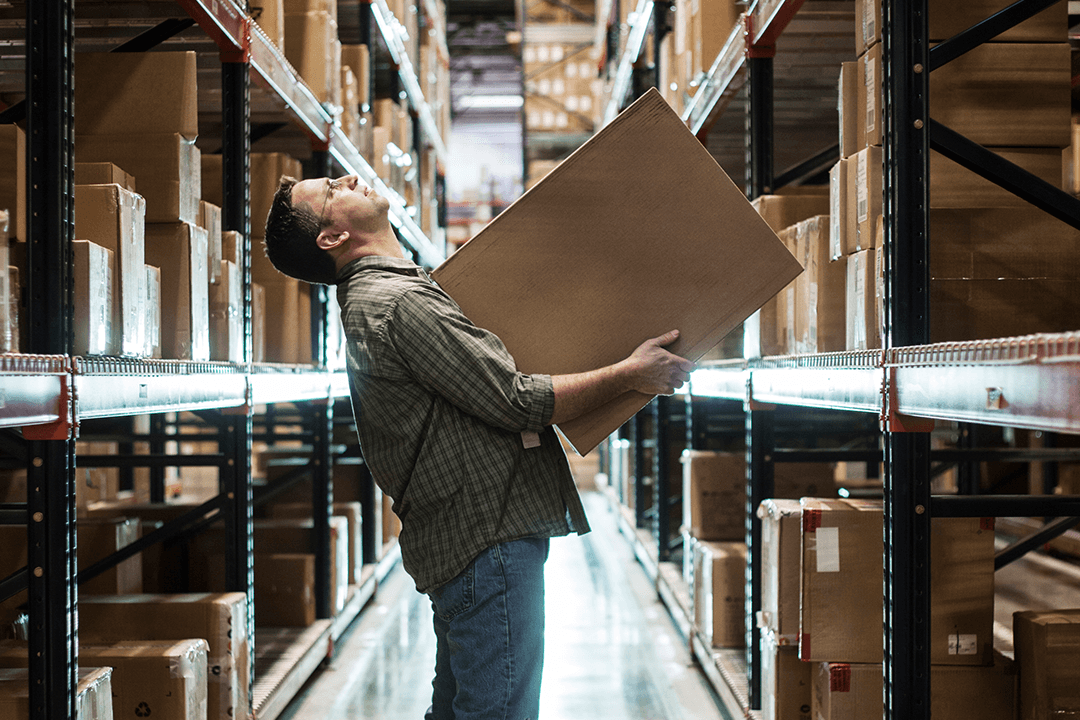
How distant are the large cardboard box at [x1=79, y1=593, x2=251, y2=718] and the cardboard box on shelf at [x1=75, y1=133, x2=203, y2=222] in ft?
4.21

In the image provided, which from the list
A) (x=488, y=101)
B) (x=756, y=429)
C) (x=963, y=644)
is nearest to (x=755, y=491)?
→ (x=756, y=429)

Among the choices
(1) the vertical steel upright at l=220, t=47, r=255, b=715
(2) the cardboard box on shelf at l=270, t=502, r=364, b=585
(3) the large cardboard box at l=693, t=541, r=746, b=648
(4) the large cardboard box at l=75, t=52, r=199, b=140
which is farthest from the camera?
(2) the cardboard box on shelf at l=270, t=502, r=364, b=585

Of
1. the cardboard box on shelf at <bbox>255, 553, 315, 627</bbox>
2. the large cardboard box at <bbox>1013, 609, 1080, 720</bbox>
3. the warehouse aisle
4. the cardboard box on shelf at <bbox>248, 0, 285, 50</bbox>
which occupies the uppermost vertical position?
the cardboard box on shelf at <bbox>248, 0, 285, 50</bbox>

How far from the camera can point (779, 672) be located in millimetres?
2852

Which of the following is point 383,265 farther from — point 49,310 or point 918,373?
point 918,373

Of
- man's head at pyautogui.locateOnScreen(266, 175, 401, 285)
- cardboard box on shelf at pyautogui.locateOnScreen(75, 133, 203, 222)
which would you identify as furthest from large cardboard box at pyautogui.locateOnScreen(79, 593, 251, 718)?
man's head at pyautogui.locateOnScreen(266, 175, 401, 285)

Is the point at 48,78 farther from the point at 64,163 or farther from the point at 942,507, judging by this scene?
the point at 942,507

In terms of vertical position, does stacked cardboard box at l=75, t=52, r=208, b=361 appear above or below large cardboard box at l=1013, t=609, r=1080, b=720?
above

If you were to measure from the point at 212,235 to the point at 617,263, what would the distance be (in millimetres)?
1684

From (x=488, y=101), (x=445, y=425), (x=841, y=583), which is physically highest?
(x=488, y=101)

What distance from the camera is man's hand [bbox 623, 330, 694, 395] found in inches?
71.6

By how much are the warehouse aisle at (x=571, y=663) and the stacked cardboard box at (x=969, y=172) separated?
2193 mm

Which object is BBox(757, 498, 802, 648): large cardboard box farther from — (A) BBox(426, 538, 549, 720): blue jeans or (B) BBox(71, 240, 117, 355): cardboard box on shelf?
(B) BBox(71, 240, 117, 355): cardboard box on shelf

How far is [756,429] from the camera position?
329 centimetres
